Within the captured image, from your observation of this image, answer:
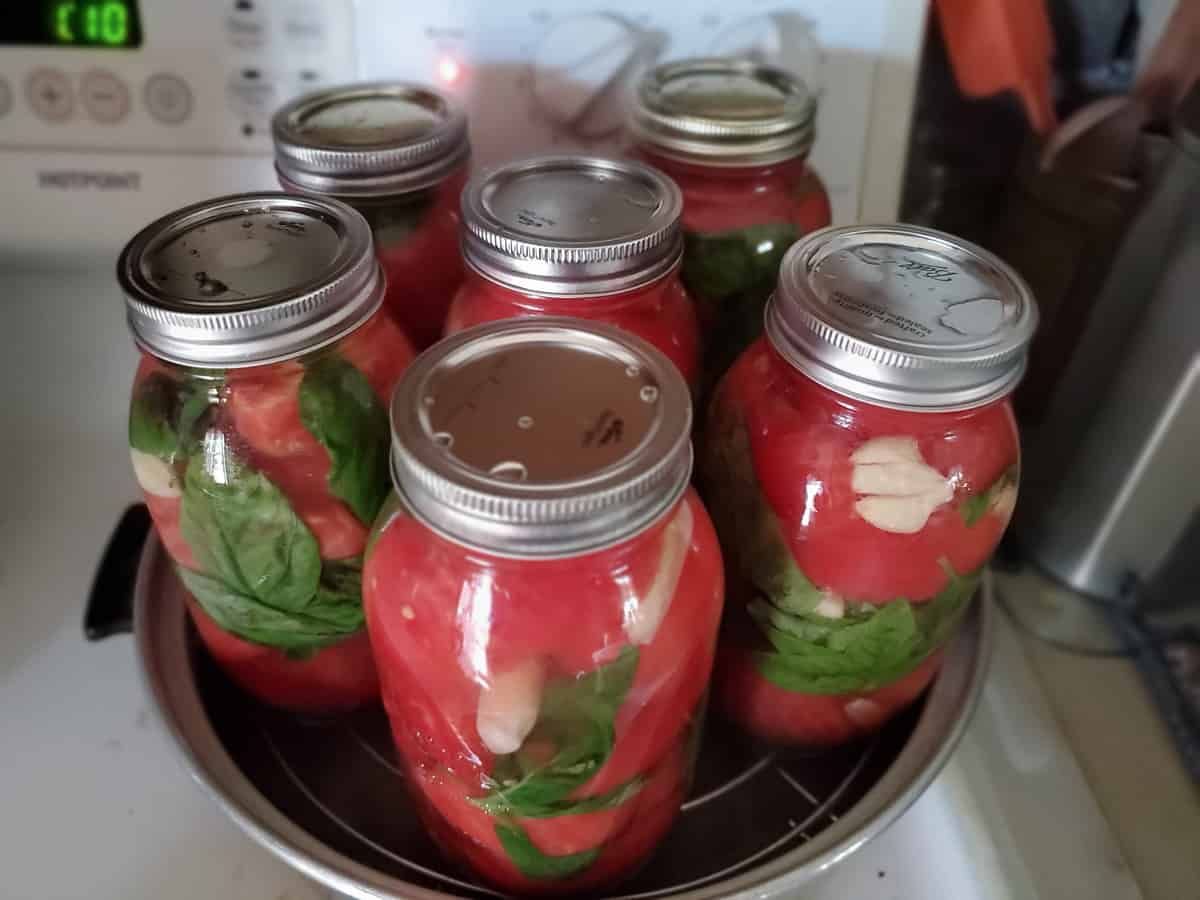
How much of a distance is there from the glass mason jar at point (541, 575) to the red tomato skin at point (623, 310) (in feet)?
0.12

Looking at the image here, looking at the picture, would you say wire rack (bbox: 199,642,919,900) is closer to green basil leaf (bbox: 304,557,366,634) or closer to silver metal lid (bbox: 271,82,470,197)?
green basil leaf (bbox: 304,557,366,634)

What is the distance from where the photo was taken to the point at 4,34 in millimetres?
514

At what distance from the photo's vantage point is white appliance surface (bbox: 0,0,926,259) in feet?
1.71

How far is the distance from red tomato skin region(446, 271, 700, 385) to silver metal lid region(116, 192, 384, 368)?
0.04m

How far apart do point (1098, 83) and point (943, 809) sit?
0.47m

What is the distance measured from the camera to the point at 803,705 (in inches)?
17.6

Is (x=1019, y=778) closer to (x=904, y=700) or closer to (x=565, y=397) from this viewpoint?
(x=904, y=700)

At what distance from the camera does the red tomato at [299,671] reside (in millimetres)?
439

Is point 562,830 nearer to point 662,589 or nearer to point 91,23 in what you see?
point 662,589

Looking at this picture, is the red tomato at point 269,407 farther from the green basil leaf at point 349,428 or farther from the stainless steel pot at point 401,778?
the stainless steel pot at point 401,778

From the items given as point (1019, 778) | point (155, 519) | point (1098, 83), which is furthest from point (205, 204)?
point (1098, 83)

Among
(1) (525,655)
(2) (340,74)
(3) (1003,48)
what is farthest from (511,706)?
(3) (1003,48)

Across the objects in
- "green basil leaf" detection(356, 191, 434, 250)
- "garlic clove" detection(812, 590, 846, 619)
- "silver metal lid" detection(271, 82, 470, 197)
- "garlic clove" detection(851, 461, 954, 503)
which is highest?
"silver metal lid" detection(271, 82, 470, 197)

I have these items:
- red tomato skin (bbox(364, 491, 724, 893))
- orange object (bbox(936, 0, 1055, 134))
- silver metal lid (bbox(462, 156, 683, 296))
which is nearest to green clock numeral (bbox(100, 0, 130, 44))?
silver metal lid (bbox(462, 156, 683, 296))
